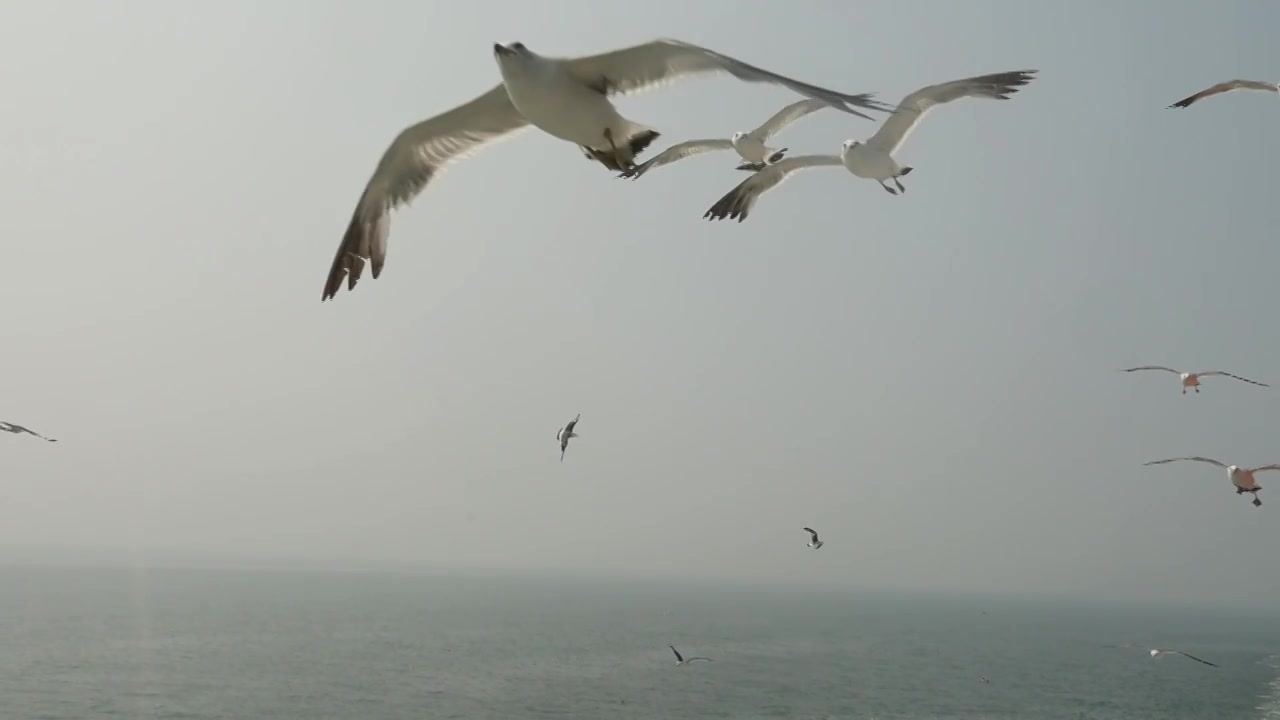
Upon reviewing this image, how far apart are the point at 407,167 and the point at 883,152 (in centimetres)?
513

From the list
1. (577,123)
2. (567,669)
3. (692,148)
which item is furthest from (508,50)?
(567,669)

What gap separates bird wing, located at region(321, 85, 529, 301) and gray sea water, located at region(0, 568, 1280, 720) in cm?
4393

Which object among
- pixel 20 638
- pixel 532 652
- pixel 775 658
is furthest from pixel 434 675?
pixel 20 638

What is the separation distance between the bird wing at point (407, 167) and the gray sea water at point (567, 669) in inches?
1729

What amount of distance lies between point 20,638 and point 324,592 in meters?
91.6

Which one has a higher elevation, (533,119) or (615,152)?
(533,119)

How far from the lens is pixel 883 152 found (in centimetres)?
1067

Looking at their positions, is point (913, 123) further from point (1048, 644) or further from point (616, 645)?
point (1048, 644)

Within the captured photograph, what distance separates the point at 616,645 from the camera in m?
82.6

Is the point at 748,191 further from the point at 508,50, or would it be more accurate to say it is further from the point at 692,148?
the point at 508,50

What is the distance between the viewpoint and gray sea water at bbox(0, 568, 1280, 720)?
51.5 m

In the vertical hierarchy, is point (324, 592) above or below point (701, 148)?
below

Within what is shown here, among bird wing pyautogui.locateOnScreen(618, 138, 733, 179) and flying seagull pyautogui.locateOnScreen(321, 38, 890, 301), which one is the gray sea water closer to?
bird wing pyautogui.locateOnScreen(618, 138, 733, 179)

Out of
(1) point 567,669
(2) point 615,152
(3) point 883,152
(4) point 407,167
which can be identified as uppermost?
(3) point 883,152
